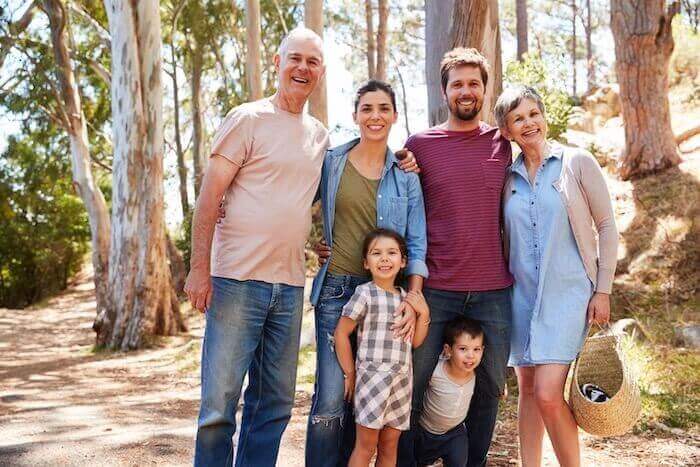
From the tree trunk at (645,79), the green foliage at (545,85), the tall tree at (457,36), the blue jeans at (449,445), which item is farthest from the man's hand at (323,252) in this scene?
the green foliage at (545,85)

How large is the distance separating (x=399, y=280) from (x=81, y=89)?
62.7 ft

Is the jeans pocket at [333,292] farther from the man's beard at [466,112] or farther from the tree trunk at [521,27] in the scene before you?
the tree trunk at [521,27]

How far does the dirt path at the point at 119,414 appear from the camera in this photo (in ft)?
14.1

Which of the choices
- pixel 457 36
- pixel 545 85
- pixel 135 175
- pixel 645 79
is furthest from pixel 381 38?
pixel 457 36

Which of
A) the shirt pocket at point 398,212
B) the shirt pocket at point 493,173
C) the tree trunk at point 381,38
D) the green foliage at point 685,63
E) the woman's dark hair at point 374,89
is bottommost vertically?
the shirt pocket at point 398,212

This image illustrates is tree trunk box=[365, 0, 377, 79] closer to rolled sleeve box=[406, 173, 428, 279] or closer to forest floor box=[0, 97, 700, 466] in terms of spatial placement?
forest floor box=[0, 97, 700, 466]

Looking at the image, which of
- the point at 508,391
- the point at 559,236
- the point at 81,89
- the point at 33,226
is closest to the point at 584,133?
the point at 508,391

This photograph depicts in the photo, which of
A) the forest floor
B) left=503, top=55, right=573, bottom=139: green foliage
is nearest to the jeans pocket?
the forest floor

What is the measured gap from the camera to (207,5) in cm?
2077

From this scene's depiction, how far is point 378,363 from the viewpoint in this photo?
125 inches

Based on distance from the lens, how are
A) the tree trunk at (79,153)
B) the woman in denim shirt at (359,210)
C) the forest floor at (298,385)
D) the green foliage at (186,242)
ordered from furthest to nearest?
the green foliage at (186,242), the tree trunk at (79,153), the forest floor at (298,385), the woman in denim shirt at (359,210)

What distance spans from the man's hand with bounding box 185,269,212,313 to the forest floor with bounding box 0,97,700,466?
59.8 inches

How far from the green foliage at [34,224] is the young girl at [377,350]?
19.6 m

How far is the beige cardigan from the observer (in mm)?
3234
